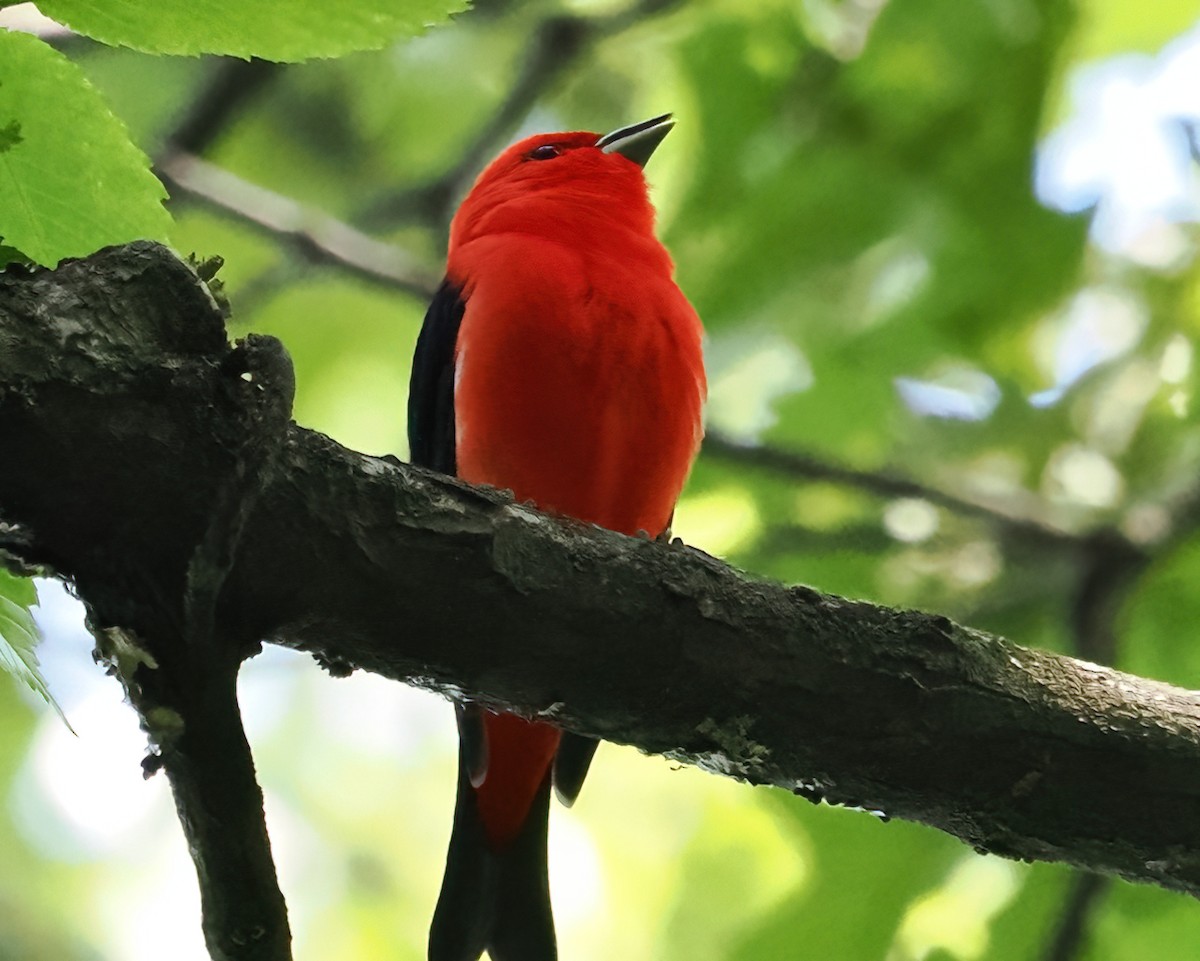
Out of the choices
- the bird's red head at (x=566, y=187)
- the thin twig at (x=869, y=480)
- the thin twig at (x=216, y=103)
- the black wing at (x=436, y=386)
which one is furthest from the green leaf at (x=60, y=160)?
the thin twig at (x=216, y=103)

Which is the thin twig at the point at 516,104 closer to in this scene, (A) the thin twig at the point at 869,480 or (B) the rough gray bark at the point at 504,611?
(A) the thin twig at the point at 869,480

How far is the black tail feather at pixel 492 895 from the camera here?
3061mm

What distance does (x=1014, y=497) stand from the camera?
4172mm

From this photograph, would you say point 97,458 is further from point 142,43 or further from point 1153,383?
point 1153,383

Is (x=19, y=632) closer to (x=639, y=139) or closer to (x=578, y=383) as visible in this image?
(x=578, y=383)

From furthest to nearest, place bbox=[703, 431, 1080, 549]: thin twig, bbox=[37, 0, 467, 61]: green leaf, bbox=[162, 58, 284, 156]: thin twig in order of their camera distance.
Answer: bbox=[162, 58, 284, 156]: thin twig
bbox=[703, 431, 1080, 549]: thin twig
bbox=[37, 0, 467, 61]: green leaf

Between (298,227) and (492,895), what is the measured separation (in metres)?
2.45

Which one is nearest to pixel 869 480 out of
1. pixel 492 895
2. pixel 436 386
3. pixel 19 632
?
pixel 436 386

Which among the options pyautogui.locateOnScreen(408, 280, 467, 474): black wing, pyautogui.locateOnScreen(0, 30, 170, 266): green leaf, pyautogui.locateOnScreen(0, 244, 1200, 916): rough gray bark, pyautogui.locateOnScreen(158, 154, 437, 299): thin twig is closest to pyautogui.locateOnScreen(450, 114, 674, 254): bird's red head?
pyautogui.locateOnScreen(158, 154, 437, 299): thin twig

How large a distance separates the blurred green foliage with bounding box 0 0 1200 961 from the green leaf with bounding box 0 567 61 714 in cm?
243

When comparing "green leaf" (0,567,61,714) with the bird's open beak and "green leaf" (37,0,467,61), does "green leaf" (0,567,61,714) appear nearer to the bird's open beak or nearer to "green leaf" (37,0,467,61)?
"green leaf" (37,0,467,61)

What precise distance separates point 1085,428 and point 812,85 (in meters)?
1.40

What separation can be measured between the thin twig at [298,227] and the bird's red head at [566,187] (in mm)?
247

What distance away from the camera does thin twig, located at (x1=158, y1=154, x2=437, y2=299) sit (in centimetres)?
451
